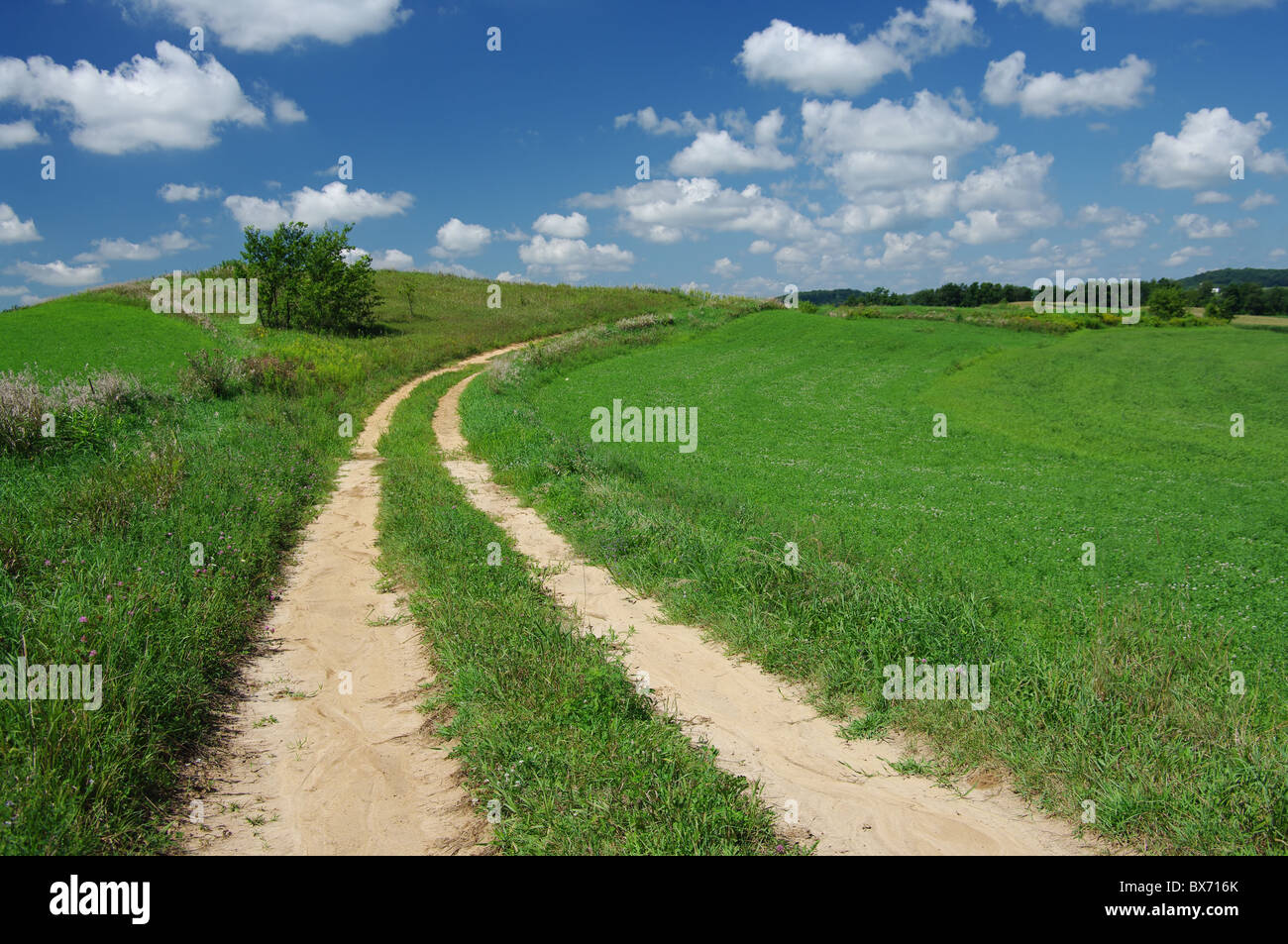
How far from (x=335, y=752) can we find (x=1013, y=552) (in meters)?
8.82

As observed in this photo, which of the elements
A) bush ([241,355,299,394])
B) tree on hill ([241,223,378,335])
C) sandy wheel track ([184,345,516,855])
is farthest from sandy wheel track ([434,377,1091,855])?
tree on hill ([241,223,378,335])

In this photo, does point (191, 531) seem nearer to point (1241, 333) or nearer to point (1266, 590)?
point (1266, 590)

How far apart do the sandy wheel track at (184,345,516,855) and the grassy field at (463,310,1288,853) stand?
3.22m

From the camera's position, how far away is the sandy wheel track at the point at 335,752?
14.4 feet

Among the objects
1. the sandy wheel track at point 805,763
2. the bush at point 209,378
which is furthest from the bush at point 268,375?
the sandy wheel track at point 805,763

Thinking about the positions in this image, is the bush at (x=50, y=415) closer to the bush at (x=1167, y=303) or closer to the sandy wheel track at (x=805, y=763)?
the sandy wheel track at (x=805, y=763)

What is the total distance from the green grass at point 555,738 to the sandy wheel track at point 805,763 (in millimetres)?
378

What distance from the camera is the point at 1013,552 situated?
385 inches

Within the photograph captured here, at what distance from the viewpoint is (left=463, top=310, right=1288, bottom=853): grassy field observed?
16.8ft

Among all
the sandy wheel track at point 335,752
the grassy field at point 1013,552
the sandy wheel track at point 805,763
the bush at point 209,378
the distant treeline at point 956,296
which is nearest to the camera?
the sandy wheel track at point 335,752

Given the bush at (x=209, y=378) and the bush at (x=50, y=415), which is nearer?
the bush at (x=50, y=415)

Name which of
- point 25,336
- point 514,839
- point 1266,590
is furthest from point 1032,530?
point 25,336

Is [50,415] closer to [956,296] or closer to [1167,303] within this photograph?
[1167,303]
